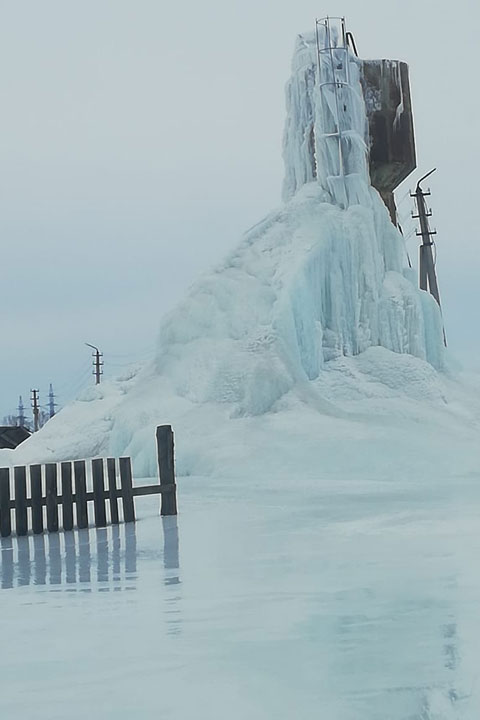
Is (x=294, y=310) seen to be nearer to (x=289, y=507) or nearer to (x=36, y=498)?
(x=289, y=507)

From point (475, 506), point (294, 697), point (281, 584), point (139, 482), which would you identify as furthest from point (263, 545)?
point (139, 482)

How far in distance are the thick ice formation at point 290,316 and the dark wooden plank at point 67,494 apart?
9.31 metres

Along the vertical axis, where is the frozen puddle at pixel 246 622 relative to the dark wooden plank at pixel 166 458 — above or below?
below

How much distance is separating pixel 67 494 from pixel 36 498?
1.12ft

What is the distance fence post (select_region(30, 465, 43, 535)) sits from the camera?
9.88m

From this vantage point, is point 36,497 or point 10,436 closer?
point 36,497

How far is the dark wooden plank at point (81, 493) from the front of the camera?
400 inches

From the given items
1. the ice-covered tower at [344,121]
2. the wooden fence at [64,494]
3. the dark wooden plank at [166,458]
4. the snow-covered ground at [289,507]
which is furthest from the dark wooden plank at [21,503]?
the ice-covered tower at [344,121]

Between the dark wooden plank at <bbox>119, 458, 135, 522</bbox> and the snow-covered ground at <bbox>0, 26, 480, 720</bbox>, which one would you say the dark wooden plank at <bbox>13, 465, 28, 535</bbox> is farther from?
the dark wooden plank at <bbox>119, 458, 135, 522</bbox>

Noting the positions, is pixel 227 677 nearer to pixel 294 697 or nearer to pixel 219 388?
pixel 294 697

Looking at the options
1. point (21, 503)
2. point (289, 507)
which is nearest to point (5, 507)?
point (21, 503)

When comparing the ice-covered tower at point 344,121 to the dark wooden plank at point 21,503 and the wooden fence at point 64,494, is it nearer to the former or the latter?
the wooden fence at point 64,494

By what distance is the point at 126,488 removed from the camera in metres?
11.0

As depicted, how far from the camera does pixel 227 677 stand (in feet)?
13.7
